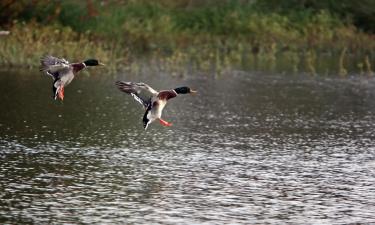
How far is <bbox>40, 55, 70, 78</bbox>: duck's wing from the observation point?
22125 millimetres

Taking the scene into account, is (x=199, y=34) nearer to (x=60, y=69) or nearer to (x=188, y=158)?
(x=188, y=158)

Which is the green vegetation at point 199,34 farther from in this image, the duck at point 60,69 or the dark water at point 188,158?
the duck at point 60,69

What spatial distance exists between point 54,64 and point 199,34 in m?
36.7

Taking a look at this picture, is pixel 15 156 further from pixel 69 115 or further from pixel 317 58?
pixel 317 58

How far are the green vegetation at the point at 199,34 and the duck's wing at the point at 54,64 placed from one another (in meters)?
19.3

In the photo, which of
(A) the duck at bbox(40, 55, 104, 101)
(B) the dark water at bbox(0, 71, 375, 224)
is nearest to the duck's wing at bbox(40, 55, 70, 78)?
(A) the duck at bbox(40, 55, 104, 101)

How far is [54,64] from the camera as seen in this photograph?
22.2 metres

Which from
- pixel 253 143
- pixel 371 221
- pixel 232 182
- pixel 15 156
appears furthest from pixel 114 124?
pixel 371 221

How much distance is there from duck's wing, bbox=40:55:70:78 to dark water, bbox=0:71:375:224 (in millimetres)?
1845

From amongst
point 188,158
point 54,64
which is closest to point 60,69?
point 54,64

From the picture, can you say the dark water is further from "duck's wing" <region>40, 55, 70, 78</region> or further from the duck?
"duck's wing" <region>40, 55, 70, 78</region>

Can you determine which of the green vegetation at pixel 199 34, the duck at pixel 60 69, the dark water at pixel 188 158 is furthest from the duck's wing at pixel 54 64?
the green vegetation at pixel 199 34

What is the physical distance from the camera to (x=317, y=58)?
54.5 metres

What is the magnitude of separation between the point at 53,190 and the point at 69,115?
35.9 feet
